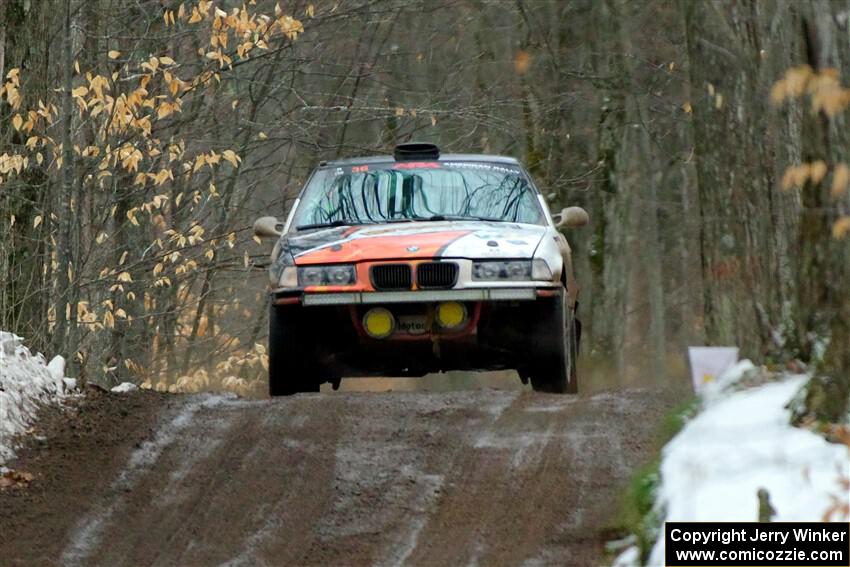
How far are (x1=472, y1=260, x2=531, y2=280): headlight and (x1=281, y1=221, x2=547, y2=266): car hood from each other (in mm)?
55

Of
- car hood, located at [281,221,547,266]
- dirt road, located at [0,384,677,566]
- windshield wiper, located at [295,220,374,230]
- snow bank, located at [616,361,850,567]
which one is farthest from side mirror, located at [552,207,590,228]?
snow bank, located at [616,361,850,567]

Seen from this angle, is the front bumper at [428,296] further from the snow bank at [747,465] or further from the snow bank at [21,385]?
the snow bank at [747,465]

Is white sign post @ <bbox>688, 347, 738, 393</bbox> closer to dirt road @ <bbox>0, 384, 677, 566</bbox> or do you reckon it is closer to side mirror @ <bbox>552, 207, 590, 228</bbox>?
dirt road @ <bbox>0, 384, 677, 566</bbox>

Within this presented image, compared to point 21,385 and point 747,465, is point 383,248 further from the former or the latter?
point 747,465

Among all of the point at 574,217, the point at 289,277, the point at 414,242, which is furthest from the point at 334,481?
the point at 574,217

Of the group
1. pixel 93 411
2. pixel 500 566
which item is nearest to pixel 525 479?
pixel 500 566

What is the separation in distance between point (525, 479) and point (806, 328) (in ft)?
5.53

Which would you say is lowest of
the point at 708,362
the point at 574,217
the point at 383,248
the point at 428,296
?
the point at 708,362

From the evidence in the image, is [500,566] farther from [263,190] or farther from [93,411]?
[263,190]

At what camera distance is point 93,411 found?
9.98m

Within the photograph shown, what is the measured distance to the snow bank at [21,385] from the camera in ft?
30.0

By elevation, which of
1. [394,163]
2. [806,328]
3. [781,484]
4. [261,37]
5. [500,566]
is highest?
[261,37]

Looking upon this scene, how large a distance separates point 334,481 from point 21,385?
10.3 feet

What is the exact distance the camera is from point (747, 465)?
577 cm
